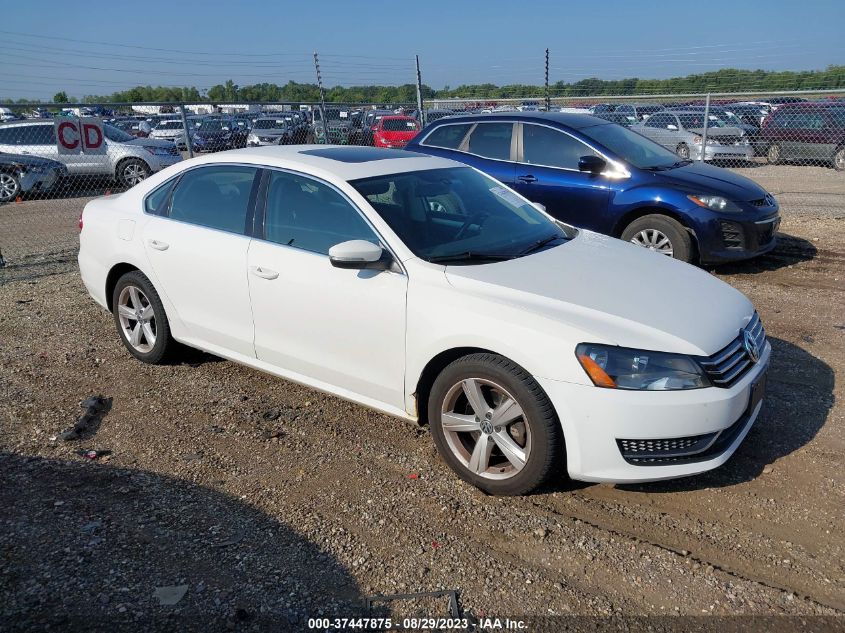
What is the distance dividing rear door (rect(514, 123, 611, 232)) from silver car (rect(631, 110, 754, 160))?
889 centimetres

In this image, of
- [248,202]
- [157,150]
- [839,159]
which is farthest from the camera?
[839,159]

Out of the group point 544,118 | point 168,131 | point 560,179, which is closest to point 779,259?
point 560,179

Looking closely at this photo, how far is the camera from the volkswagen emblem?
3.57 m

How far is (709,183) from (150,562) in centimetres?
652

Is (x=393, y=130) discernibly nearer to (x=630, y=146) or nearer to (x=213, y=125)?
(x=213, y=125)

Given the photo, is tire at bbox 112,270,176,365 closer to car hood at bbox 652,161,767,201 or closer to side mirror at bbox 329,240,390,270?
side mirror at bbox 329,240,390,270

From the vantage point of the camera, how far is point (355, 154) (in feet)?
15.5

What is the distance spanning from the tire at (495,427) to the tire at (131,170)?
45.2 ft

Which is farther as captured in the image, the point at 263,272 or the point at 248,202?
the point at 248,202

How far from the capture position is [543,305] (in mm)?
3389

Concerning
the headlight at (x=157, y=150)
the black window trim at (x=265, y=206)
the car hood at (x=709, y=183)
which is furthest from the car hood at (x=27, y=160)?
the car hood at (x=709, y=183)

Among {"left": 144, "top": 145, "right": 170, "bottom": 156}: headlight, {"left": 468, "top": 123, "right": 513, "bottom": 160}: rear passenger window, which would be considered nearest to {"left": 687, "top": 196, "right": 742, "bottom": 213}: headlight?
{"left": 468, "top": 123, "right": 513, "bottom": 160}: rear passenger window

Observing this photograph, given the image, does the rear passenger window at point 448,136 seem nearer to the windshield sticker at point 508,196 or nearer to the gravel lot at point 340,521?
the windshield sticker at point 508,196

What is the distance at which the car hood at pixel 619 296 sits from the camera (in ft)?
10.7
